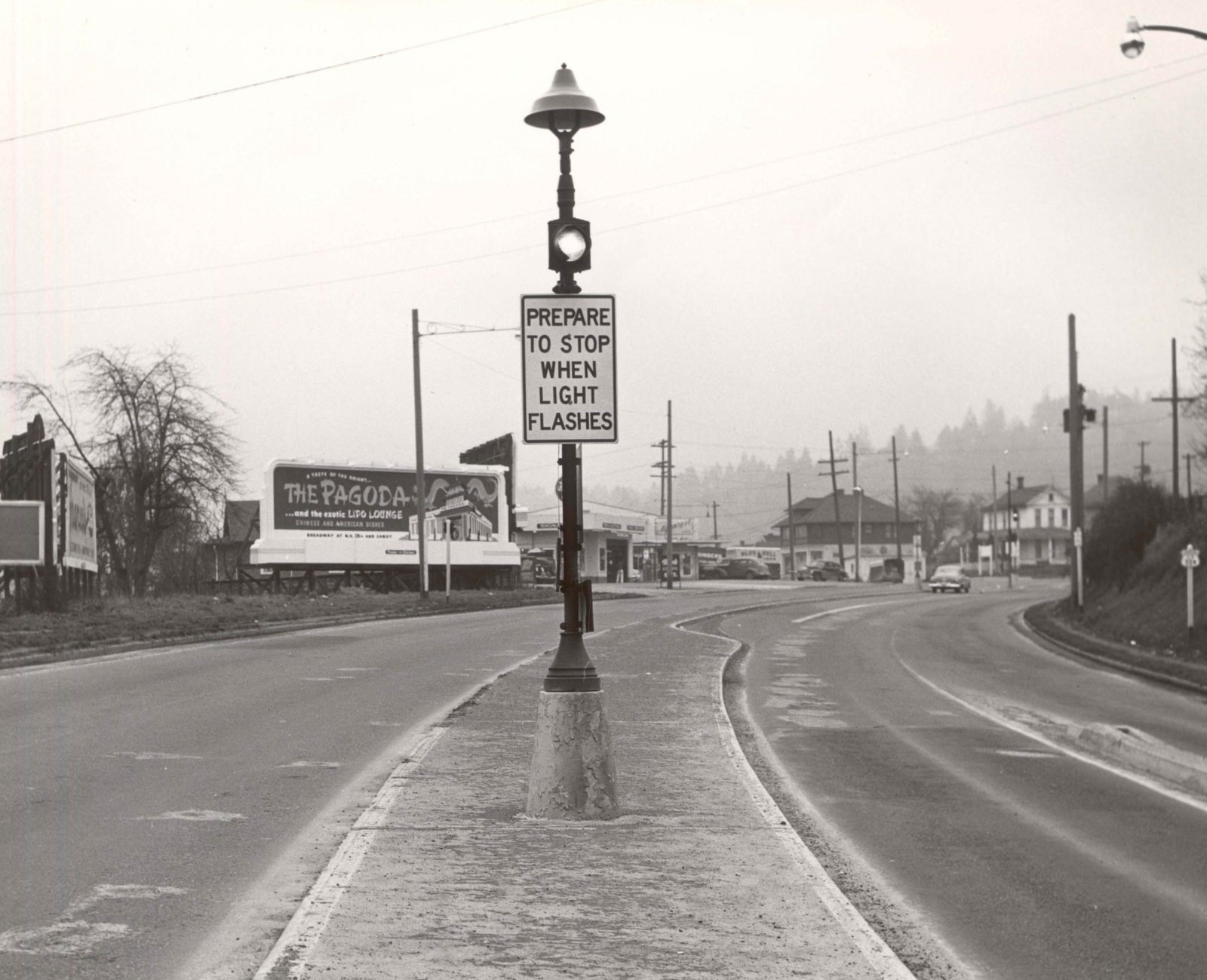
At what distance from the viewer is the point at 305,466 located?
53.8 metres

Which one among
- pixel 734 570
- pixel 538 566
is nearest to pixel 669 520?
pixel 538 566

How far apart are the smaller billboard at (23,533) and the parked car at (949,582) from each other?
181ft

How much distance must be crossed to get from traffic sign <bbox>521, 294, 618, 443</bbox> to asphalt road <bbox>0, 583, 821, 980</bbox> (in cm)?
288

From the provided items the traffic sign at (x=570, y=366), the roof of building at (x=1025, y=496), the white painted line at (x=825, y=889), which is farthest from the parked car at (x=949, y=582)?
the roof of building at (x=1025, y=496)

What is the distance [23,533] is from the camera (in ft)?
89.5

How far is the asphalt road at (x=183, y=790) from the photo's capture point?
630cm

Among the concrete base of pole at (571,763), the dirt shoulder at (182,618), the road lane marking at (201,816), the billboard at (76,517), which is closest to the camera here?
the concrete base of pole at (571,763)

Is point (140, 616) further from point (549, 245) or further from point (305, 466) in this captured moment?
point (305, 466)

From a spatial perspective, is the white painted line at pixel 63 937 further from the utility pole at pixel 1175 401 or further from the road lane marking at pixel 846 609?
the utility pole at pixel 1175 401

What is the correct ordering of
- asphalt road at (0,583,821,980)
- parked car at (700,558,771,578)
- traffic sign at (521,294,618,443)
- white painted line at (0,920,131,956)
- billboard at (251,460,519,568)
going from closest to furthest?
1. white painted line at (0,920,131,956)
2. asphalt road at (0,583,821,980)
3. traffic sign at (521,294,618,443)
4. billboard at (251,460,519,568)
5. parked car at (700,558,771,578)

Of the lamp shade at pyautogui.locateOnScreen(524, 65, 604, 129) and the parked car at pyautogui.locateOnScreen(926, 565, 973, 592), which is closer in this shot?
the lamp shade at pyautogui.locateOnScreen(524, 65, 604, 129)

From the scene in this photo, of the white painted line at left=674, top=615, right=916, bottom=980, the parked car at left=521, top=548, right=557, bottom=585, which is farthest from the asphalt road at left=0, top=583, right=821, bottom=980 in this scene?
the parked car at left=521, top=548, right=557, bottom=585

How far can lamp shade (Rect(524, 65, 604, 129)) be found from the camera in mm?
9195

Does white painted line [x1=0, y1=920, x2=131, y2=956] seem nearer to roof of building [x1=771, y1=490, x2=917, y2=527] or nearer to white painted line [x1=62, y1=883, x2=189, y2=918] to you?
white painted line [x1=62, y1=883, x2=189, y2=918]
